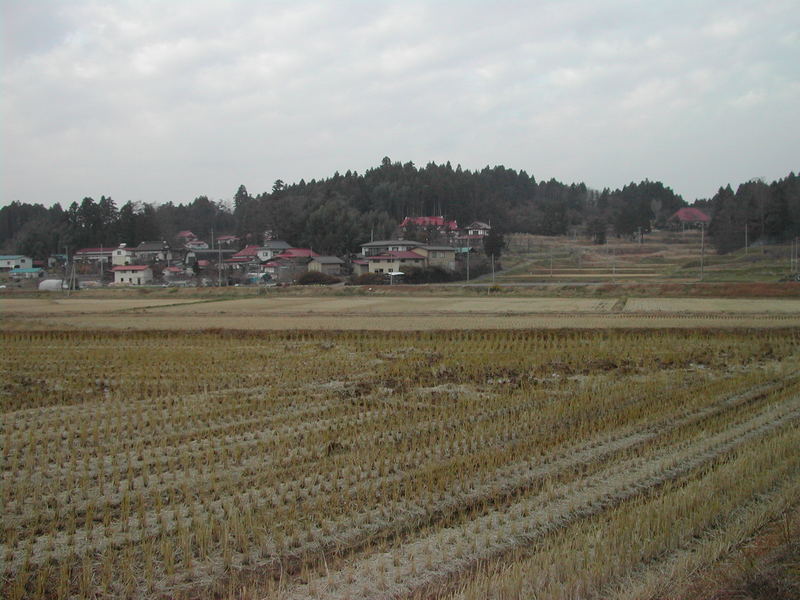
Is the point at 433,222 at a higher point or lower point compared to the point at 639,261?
higher

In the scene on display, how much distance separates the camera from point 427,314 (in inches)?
1042

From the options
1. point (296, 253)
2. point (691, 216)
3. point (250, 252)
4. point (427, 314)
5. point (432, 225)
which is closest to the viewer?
point (427, 314)

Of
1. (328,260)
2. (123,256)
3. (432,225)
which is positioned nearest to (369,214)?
(432,225)

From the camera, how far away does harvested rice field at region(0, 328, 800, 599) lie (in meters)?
4.97

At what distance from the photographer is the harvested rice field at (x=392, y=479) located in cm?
497

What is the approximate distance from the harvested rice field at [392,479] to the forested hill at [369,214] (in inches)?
2003

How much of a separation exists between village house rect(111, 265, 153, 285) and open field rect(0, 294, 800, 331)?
81.9 ft

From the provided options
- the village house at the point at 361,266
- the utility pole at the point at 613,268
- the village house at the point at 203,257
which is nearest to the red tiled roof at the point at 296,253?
the village house at the point at 361,266

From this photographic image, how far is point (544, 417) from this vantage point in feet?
31.8

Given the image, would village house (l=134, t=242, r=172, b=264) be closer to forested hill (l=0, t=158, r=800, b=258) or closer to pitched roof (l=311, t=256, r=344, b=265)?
forested hill (l=0, t=158, r=800, b=258)

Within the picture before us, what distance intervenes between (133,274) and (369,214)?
22.7 m

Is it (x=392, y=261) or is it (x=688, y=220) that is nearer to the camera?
(x=392, y=261)

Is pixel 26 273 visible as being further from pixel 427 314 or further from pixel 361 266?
pixel 427 314

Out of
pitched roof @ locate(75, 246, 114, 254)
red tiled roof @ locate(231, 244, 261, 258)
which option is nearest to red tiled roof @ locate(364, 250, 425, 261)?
red tiled roof @ locate(231, 244, 261, 258)
